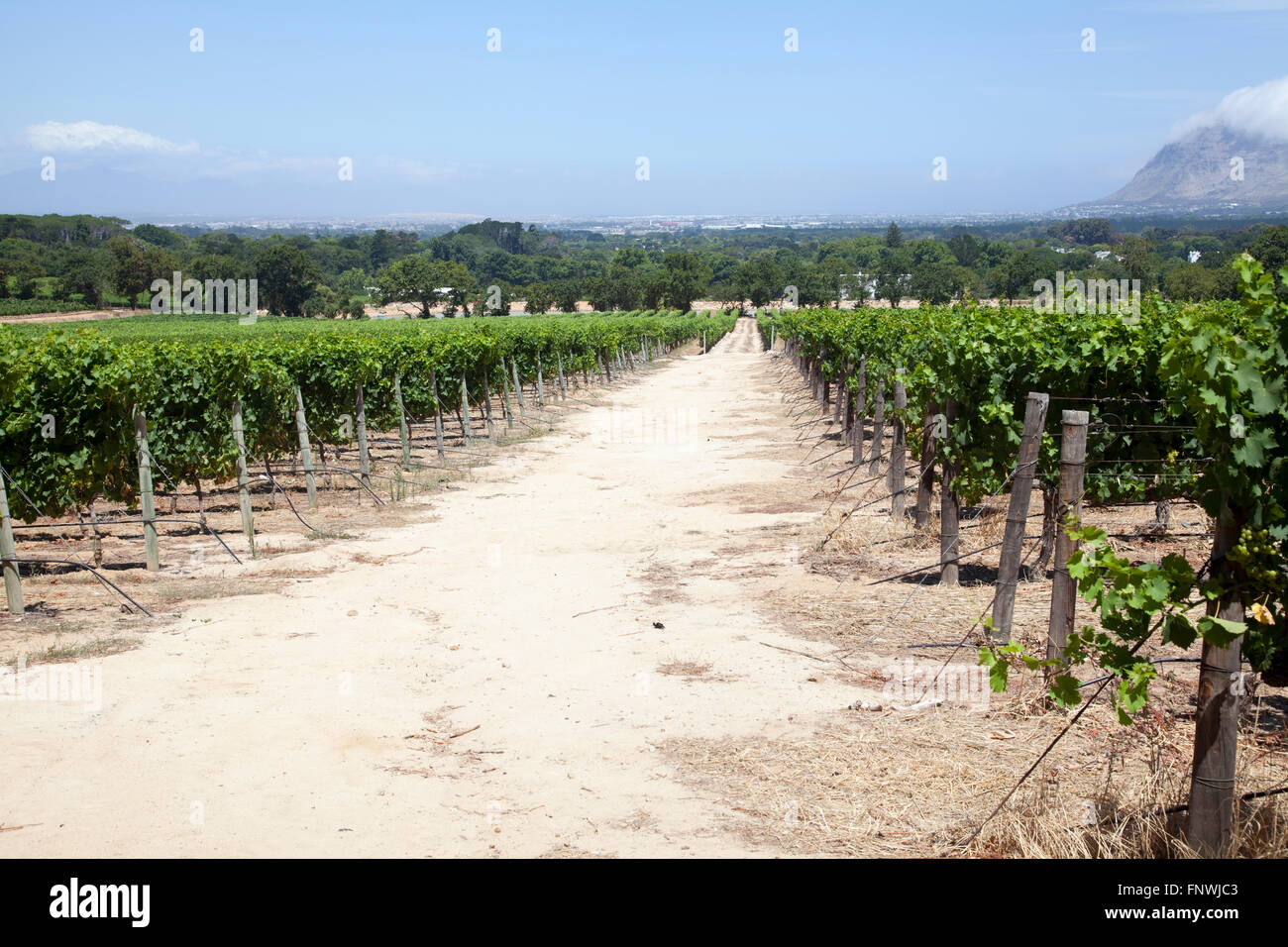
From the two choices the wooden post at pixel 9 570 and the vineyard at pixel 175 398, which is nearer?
the wooden post at pixel 9 570

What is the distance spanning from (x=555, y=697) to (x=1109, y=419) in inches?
269

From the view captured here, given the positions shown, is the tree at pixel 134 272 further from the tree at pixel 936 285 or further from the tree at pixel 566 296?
the tree at pixel 936 285

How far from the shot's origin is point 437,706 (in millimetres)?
7023

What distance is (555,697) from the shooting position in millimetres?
7133

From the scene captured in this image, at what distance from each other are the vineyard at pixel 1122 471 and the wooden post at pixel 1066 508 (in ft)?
0.04

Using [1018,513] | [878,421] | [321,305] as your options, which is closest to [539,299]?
[321,305]

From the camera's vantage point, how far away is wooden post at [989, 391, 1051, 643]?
711 centimetres

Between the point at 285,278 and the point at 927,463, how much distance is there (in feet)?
338

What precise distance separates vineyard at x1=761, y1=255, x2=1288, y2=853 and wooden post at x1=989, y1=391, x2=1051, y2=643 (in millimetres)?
16

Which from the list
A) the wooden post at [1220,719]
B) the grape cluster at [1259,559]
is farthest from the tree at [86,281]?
the grape cluster at [1259,559]

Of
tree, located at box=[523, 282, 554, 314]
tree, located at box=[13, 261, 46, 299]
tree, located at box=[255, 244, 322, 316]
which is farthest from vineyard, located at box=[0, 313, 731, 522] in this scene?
tree, located at box=[523, 282, 554, 314]

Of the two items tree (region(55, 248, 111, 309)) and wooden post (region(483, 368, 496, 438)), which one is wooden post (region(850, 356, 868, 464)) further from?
tree (region(55, 248, 111, 309))

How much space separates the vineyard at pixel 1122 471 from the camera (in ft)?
11.4
